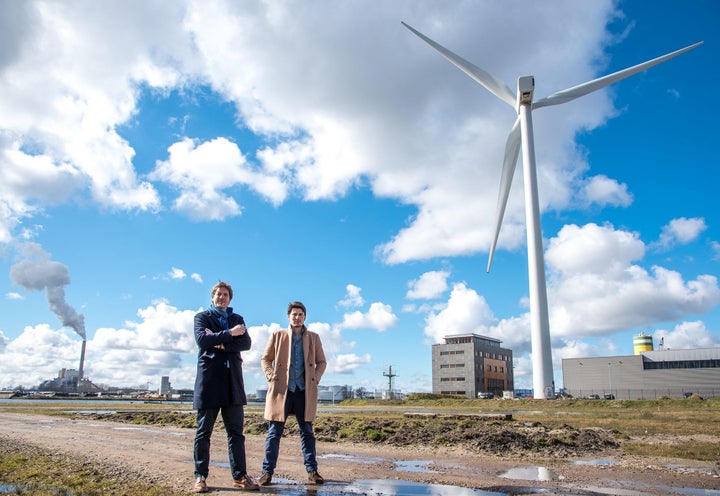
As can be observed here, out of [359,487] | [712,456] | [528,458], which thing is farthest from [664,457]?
[359,487]

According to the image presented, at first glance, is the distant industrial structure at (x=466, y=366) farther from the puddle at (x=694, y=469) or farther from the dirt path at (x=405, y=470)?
the puddle at (x=694, y=469)

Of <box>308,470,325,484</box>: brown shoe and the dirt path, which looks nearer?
the dirt path

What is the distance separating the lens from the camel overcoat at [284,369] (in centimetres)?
719

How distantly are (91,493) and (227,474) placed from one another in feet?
6.33

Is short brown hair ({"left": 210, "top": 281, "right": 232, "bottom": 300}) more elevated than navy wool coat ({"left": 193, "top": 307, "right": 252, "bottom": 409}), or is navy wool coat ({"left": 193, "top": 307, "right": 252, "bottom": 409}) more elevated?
short brown hair ({"left": 210, "top": 281, "right": 232, "bottom": 300})

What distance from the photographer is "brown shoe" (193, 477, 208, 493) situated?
6.16 m

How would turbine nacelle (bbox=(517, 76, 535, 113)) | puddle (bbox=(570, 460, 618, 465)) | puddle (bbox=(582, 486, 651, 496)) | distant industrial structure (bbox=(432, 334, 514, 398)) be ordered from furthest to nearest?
distant industrial structure (bbox=(432, 334, 514, 398)), turbine nacelle (bbox=(517, 76, 535, 113)), puddle (bbox=(570, 460, 618, 465)), puddle (bbox=(582, 486, 651, 496))

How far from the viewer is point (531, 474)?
7918 mm

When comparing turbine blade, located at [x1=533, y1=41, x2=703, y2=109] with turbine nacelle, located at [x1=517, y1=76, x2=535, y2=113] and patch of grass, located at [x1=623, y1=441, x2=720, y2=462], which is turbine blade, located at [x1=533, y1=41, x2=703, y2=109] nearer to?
turbine nacelle, located at [x1=517, y1=76, x2=535, y2=113]

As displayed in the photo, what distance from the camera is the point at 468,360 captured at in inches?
4358

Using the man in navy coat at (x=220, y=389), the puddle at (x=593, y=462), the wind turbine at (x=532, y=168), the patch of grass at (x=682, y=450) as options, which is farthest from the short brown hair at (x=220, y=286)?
the wind turbine at (x=532, y=168)

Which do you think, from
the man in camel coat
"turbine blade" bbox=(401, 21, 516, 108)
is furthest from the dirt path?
"turbine blade" bbox=(401, 21, 516, 108)

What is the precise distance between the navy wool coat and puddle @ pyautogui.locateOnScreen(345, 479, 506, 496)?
5.93ft

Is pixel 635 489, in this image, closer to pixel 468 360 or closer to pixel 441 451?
pixel 441 451
